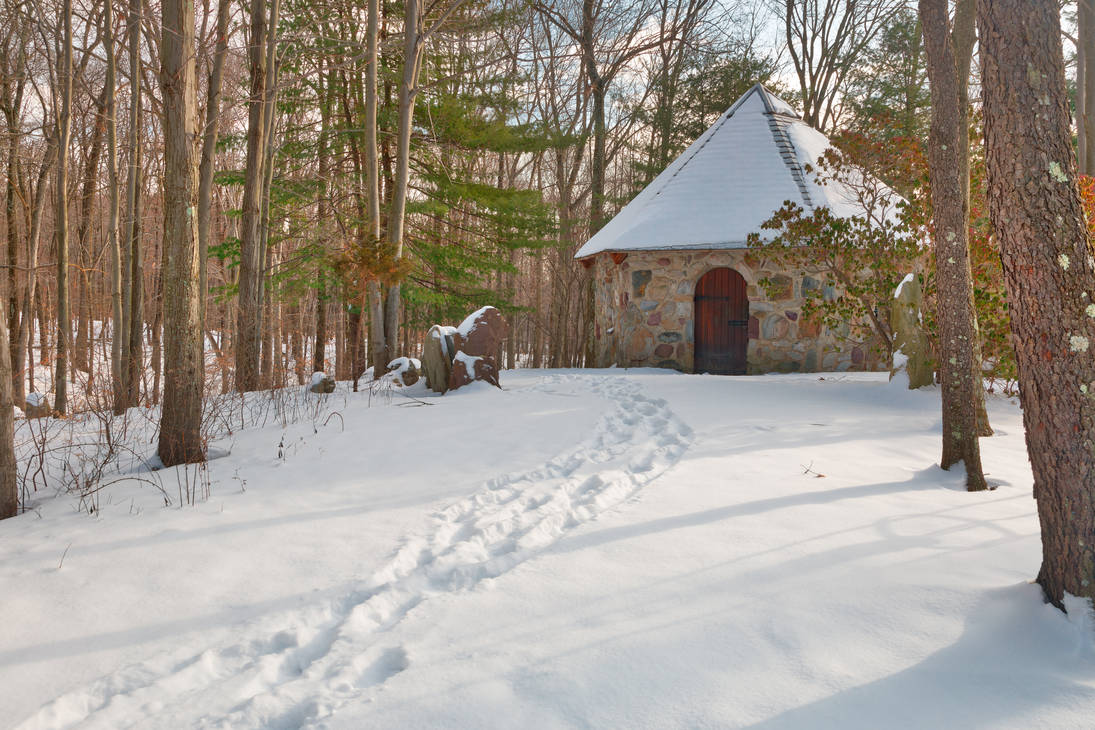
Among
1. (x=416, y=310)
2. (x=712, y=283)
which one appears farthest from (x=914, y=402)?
(x=416, y=310)

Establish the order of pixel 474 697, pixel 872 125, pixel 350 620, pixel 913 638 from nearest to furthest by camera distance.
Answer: pixel 474 697
pixel 913 638
pixel 350 620
pixel 872 125

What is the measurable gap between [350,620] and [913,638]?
7.09 feet

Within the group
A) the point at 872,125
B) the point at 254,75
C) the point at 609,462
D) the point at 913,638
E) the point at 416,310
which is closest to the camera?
the point at 913,638

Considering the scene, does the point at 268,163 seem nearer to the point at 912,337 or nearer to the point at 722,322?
the point at 722,322

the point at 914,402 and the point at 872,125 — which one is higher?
the point at 872,125

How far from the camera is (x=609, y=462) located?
5.12m

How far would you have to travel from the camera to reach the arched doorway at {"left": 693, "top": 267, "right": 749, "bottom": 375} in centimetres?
1255

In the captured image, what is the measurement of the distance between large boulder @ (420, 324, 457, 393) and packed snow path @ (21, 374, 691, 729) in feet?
14.6

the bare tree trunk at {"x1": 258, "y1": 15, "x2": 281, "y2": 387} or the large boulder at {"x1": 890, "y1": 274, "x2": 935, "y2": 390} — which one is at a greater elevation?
the bare tree trunk at {"x1": 258, "y1": 15, "x2": 281, "y2": 387}

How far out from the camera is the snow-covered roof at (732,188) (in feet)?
39.8

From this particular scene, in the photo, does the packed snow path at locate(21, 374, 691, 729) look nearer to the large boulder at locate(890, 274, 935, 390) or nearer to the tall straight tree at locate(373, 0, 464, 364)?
the large boulder at locate(890, 274, 935, 390)

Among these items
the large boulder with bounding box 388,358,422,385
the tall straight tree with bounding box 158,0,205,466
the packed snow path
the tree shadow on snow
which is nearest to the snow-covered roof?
the large boulder with bounding box 388,358,422,385

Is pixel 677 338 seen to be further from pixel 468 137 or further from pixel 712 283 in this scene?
pixel 468 137

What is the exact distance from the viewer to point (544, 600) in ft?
9.02
